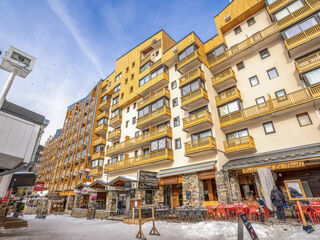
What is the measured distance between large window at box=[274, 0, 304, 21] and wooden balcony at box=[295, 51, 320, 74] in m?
6.36

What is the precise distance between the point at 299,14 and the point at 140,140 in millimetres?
23104

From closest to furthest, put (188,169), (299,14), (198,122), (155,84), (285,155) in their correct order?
(285,155), (299,14), (188,169), (198,122), (155,84)

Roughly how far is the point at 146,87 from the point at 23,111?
927 inches

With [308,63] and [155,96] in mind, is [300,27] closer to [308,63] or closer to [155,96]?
[308,63]

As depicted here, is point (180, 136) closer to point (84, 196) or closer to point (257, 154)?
point (257, 154)

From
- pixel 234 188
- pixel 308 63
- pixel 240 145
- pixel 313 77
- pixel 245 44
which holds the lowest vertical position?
pixel 234 188

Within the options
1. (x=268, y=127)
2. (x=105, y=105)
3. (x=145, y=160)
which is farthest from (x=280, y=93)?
(x=105, y=105)

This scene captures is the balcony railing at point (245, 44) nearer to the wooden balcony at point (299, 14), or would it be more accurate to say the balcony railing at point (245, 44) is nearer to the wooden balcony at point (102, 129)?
the wooden balcony at point (299, 14)

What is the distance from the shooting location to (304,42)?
51.8 ft

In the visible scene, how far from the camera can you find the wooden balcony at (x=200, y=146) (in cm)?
1722

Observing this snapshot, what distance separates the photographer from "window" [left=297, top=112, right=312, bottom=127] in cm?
1503

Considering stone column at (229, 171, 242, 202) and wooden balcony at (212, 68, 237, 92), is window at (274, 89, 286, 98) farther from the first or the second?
stone column at (229, 171, 242, 202)

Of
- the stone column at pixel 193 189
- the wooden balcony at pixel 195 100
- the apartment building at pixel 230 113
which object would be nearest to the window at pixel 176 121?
the apartment building at pixel 230 113

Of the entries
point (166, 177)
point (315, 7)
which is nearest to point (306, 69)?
point (315, 7)
